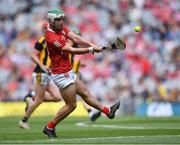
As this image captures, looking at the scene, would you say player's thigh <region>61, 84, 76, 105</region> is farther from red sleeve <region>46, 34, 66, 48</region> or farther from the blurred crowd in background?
the blurred crowd in background

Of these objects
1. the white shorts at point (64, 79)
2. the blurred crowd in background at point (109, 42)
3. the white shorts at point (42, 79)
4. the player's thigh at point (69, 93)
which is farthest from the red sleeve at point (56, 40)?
the blurred crowd in background at point (109, 42)

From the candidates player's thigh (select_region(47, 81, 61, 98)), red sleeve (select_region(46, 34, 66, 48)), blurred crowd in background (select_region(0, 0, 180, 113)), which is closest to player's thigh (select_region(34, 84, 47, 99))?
player's thigh (select_region(47, 81, 61, 98))

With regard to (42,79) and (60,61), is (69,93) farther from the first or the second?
(42,79)

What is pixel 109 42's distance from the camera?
2883 centimetres

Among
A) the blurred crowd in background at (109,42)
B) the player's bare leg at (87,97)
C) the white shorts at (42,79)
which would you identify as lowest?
the blurred crowd in background at (109,42)

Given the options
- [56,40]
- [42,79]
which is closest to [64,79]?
[56,40]

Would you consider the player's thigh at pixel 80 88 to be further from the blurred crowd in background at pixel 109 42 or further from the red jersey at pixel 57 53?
the blurred crowd in background at pixel 109 42

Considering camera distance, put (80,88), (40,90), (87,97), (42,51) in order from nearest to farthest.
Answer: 1. (80,88)
2. (87,97)
3. (40,90)
4. (42,51)

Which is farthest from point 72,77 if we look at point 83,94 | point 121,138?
point 121,138

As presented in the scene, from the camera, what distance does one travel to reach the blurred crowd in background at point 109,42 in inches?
1079

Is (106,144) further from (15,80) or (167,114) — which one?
(15,80)

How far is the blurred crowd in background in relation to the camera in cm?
2741

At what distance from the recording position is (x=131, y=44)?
94.4ft

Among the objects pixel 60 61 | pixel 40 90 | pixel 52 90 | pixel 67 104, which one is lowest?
pixel 52 90
